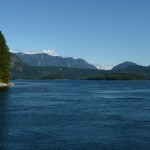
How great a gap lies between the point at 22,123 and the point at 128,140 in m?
20.5

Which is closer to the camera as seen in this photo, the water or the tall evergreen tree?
the water

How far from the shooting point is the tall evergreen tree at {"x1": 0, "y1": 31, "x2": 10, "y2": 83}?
546 feet

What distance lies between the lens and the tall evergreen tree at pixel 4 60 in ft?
546

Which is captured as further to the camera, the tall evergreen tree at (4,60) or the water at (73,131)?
A: the tall evergreen tree at (4,60)

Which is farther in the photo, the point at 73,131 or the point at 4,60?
the point at 4,60

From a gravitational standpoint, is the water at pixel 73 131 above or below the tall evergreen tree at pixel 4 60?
below

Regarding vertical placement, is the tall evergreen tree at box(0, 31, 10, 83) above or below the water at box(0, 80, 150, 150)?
above

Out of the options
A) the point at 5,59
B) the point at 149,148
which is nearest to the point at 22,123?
the point at 149,148

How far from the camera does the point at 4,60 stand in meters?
168

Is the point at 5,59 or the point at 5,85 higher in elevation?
the point at 5,59

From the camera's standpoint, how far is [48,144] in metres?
44.2

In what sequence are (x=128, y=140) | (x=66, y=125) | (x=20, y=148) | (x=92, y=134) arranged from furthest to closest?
1. (x=66, y=125)
2. (x=92, y=134)
3. (x=128, y=140)
4. (x=20, y=148)

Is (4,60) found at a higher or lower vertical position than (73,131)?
higher

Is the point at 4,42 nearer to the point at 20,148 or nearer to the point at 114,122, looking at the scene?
the point at 114,122
